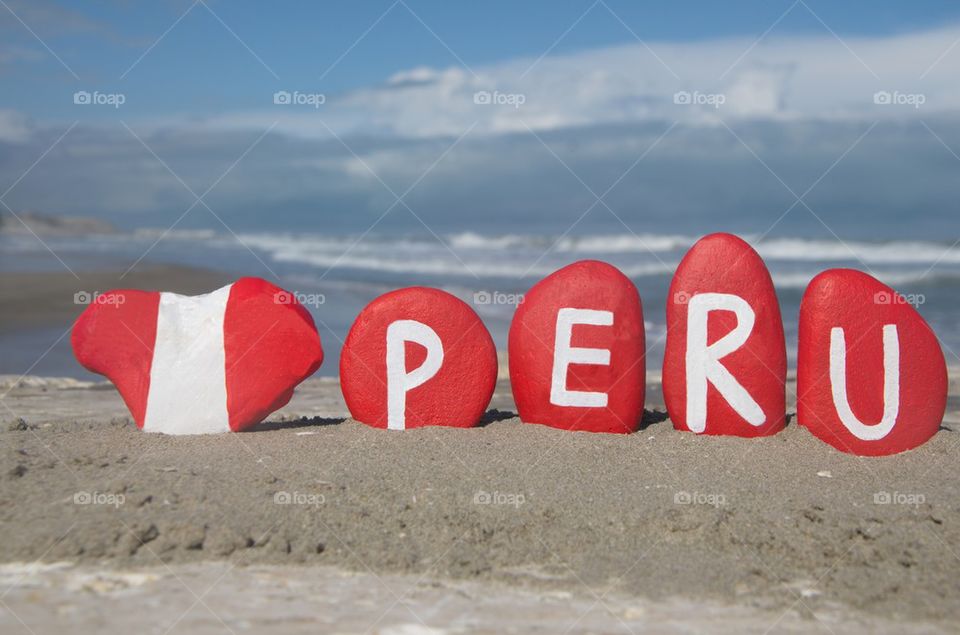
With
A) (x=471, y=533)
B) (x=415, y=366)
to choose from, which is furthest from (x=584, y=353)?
(x=471, y=533)

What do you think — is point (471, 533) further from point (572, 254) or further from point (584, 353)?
point (572, 254)

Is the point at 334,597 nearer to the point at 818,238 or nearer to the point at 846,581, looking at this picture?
the point at 846,581

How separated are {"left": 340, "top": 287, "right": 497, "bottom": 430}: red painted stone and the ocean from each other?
4.23 metres

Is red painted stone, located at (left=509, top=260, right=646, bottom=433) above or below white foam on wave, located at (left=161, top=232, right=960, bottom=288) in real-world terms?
below

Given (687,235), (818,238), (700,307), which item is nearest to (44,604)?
(700,307)

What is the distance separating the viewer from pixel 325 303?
47.5ft

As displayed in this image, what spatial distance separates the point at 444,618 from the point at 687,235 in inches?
1057

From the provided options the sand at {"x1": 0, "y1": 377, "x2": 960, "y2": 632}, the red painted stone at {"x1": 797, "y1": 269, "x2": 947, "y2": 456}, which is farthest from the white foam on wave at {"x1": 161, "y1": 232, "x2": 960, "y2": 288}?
the sand at {"x1": 0, "y1": 377, "x2": 960, "y2": 632}

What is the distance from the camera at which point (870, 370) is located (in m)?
5.48

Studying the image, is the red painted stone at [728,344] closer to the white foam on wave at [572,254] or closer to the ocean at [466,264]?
the ocean at [466,264]

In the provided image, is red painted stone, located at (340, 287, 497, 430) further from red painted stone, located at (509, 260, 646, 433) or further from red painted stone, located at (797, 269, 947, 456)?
red painted stone, located at (797, 269, 947, 456)

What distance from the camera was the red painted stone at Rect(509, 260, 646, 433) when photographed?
5.70 m

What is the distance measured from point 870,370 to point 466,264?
18518 mm

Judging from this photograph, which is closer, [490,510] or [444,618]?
[444,618]
